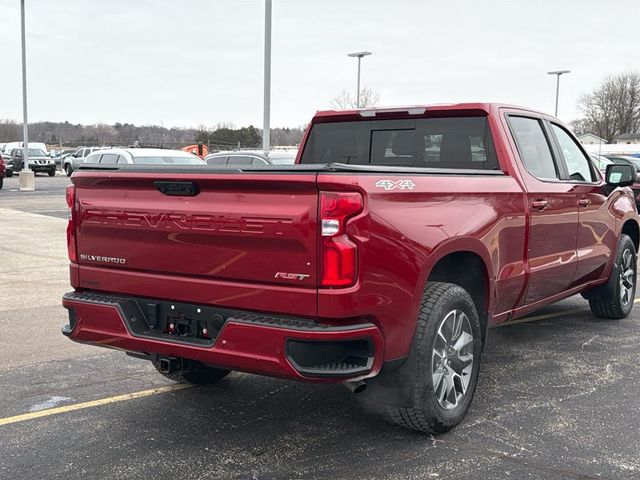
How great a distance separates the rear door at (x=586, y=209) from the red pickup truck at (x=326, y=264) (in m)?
0.75

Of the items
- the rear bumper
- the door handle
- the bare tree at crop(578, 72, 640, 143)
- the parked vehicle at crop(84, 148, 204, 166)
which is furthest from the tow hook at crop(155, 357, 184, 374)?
the bare tree at crop(578, 72, 640, 143)

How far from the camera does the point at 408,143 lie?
5297 mm

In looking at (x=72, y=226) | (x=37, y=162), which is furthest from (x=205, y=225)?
(x=37, y=162)

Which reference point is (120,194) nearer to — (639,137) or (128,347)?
(128,347)

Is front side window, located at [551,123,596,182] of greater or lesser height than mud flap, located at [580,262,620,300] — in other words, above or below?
above

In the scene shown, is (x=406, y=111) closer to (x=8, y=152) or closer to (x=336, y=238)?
(x=336, y=238)

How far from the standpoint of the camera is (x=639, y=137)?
3383 inches

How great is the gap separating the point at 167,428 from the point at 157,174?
153 cm

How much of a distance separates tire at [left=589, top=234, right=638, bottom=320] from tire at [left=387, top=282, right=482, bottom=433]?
118 inches

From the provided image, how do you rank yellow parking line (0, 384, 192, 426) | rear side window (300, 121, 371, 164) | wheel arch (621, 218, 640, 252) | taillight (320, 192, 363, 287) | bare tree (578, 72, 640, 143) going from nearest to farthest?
taillight (320, 192, 363, 287) < yellow parking line (0, 384, 192, 426) < rear side window (300, 121, 371, 164) < wheel arch (621, 218, 640, 252) < bare tree (578, 72, 640, 143)

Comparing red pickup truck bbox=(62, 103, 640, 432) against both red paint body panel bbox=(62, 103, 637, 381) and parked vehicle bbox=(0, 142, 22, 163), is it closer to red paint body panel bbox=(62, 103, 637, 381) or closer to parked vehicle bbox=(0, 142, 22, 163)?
red paint body panel bbox=(62, 103, 637, 381)

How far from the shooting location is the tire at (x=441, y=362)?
3.80 m

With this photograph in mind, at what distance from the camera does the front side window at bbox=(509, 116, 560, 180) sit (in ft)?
16.7

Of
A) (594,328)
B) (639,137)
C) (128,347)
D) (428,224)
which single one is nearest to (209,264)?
(128,347)
